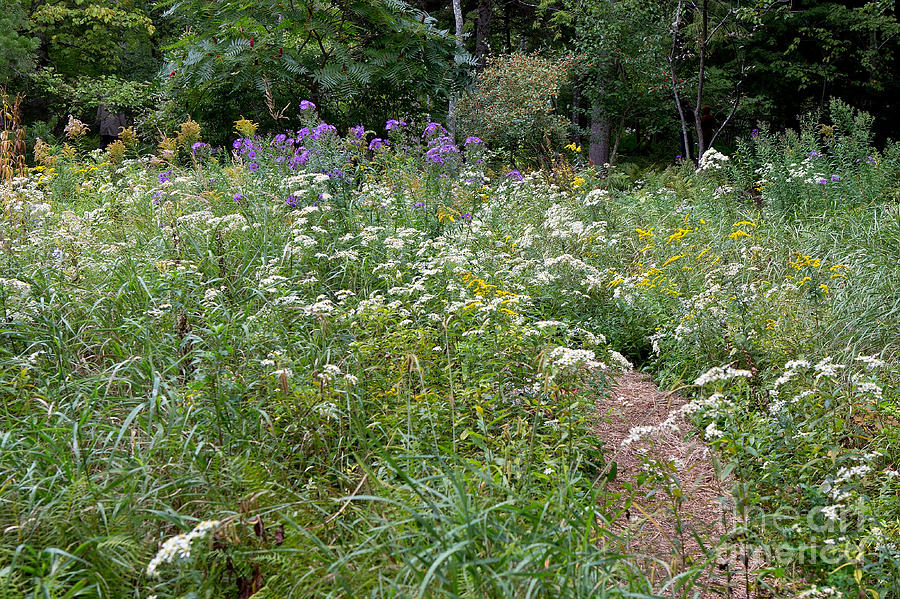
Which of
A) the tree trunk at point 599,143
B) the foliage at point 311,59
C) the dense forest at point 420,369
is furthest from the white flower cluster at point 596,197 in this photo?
the tree trunk at point 599,143

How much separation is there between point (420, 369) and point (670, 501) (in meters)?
1.25

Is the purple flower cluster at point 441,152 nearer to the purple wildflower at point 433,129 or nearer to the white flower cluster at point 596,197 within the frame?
the purple wildflower at point 433,129

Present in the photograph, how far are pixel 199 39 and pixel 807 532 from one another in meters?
8.04

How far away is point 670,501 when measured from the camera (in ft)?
8.96

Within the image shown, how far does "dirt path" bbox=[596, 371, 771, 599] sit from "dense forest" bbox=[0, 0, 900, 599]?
0.02 m

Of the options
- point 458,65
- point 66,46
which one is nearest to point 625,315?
point 458,65

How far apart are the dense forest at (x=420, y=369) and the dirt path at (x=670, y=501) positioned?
24mm

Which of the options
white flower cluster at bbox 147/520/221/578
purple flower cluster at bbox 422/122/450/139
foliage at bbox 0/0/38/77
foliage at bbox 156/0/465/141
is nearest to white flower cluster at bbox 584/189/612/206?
purple flower cluster at bbox 422/122/450/139

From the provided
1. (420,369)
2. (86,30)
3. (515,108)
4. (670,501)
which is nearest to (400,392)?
(420,369)

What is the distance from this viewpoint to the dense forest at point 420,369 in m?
1.89

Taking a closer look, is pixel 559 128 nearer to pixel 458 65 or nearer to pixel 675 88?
pixel 675 88

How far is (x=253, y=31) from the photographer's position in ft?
25.6

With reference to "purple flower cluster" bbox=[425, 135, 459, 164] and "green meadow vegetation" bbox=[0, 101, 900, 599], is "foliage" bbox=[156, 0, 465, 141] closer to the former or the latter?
"purple flower cluster" bbox=[425, 135, 459, 164]

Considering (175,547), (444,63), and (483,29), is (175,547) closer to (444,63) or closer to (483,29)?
(444,63)
